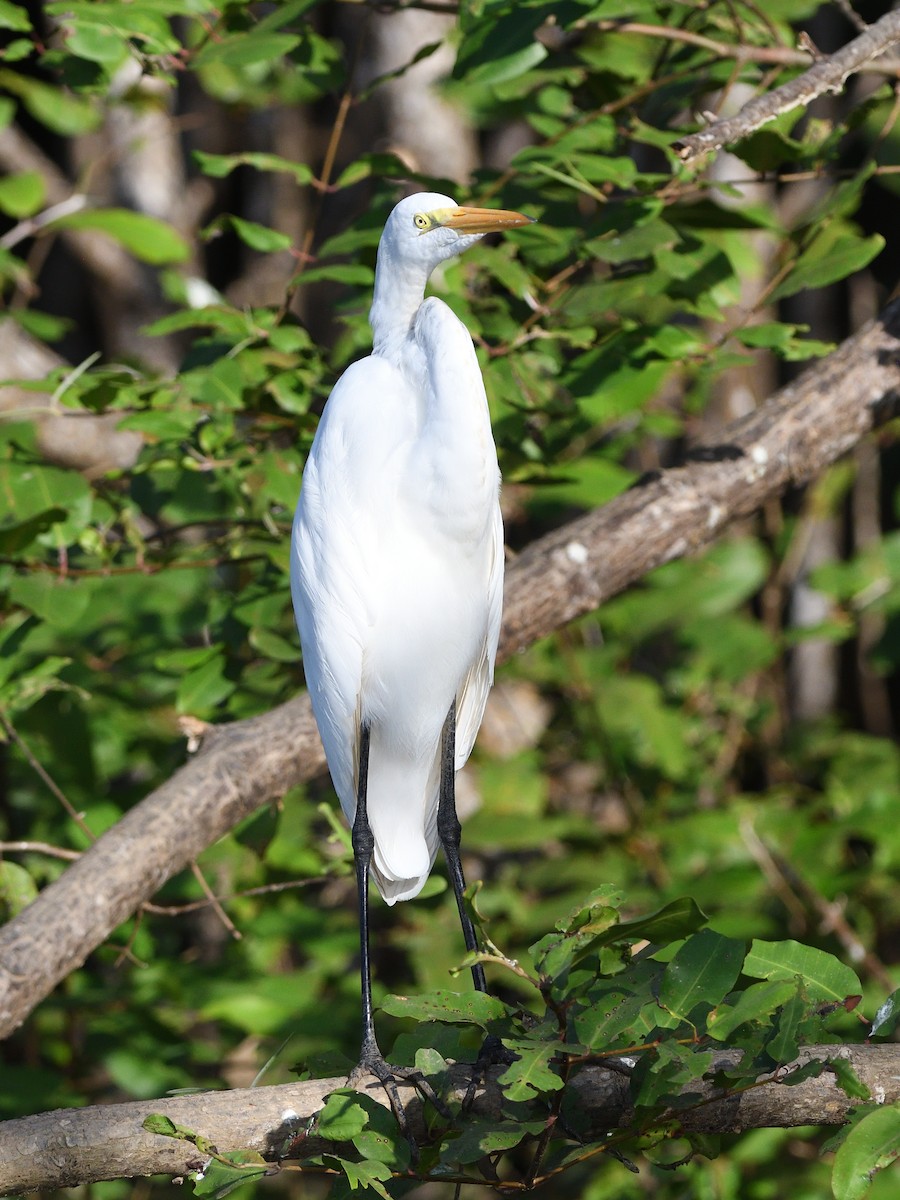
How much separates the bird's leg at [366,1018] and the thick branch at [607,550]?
0.52ft

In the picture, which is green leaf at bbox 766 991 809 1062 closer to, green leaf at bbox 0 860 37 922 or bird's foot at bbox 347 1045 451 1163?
bird's foot at bbox 347 1045 451 1163

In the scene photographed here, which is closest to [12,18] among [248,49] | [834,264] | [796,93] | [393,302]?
[248,49]

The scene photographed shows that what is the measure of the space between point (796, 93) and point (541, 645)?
6.63 ft

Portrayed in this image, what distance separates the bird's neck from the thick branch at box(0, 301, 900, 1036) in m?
0.53

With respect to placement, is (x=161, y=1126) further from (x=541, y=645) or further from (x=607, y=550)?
(x=541, y=645)

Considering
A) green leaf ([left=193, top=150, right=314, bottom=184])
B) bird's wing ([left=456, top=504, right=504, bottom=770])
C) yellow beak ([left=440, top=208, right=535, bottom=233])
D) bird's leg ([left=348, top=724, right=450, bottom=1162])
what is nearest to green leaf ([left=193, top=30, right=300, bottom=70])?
green leaf ([left=193, top=150, right=314, bottom=184])

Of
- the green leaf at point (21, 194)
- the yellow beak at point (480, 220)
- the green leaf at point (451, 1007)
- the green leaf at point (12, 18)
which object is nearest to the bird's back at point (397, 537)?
the yellow beak at point (480, 220)

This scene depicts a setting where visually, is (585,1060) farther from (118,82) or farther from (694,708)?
(118,82)

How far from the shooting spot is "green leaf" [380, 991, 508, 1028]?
4.00 feet

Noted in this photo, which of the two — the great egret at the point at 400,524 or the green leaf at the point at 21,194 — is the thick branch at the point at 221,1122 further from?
the green leaf at the point at 21,194

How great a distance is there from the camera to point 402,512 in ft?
5.99

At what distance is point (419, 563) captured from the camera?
6.05 feet

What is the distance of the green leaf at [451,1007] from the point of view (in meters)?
1.22

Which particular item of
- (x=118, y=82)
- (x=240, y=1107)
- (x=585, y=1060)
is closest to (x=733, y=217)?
(x=585, y=1060)
